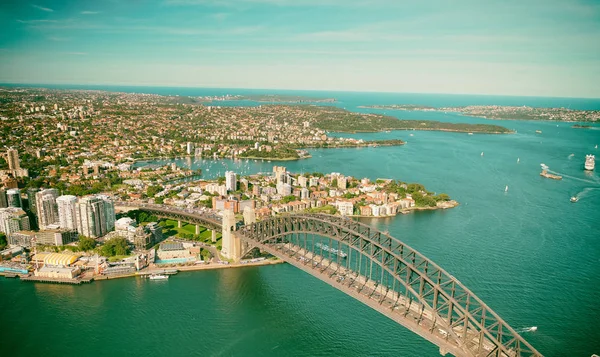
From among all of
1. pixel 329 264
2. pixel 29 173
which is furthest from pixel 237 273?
pixel 29 173

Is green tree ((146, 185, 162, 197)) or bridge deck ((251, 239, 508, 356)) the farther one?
green tree ((146, 185, 162, 197))

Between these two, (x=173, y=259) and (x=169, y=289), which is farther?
(x=173, y=259)

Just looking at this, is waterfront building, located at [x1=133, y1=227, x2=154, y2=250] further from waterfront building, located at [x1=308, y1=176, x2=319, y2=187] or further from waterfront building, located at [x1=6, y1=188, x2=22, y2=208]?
waterfront building, located at [x1=308, y1=176, x2=319, y2=187]

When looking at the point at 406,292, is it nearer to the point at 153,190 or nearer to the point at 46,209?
the point at 46,209

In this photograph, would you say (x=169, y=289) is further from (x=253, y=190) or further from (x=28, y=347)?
(x=253, y=190)

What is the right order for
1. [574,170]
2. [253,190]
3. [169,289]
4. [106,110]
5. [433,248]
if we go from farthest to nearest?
[106,110], [574,170], [253,190], [433,248], [169,289]

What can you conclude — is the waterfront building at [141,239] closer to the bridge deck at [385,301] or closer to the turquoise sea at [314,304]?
the turquoise sea at [314,304]

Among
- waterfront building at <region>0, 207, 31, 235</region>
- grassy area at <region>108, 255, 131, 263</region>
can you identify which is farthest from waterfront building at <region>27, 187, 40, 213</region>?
grassy area at <region>108, 255, 131, 263</region>
